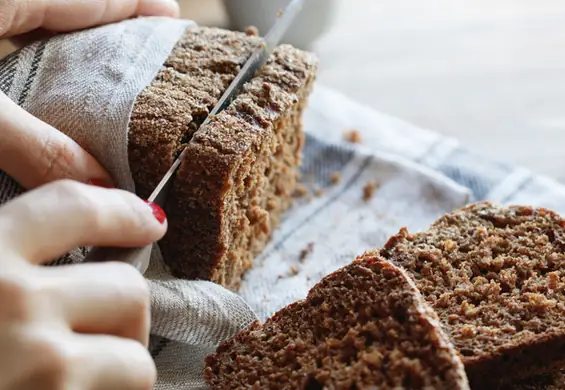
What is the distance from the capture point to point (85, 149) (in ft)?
8.09

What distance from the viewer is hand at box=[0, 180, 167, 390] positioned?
1678mm

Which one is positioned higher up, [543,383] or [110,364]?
[110,364]

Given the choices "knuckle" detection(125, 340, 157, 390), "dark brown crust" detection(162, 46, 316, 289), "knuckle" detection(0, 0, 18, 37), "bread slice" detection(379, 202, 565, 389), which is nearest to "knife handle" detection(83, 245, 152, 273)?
"knuckle" detection(125, 340, 157, 390)

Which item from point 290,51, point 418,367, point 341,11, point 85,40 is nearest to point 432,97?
point 341,11

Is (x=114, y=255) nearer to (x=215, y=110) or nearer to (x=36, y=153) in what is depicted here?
(x=36, y=153)

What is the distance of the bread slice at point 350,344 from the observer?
80.9 inches

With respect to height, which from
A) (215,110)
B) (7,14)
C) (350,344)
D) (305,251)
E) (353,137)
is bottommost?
(305,251)

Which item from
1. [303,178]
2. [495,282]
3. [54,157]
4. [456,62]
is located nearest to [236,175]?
[54,157]

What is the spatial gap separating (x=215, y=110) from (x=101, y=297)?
3.40 ft

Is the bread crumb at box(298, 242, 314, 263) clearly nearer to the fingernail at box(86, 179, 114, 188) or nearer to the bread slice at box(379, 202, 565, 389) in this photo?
the bread slice at box(379, 202, 565, 389)

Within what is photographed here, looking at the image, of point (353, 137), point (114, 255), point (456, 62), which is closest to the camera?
point (114, 255)

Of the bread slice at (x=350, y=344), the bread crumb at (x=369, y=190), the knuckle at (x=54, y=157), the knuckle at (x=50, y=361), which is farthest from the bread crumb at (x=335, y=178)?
the knuckle at (x=50, y=361)

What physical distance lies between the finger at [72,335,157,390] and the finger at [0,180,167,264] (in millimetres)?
249

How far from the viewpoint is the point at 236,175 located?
260cm
